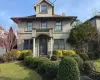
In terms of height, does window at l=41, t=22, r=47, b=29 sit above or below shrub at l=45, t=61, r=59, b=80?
above

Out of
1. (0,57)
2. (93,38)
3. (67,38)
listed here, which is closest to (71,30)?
(67,38)

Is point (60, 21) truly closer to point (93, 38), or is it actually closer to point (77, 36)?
point (77, 36)

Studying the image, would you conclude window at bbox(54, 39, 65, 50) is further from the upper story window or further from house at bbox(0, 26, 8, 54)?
house at bbox(0, 26, 8, 54)

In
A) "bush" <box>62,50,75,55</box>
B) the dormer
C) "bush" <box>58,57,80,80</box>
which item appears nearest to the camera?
"bush" <box>58,57,80,80</box>

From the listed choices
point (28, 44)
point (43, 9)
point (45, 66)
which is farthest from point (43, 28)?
point (45, 66)

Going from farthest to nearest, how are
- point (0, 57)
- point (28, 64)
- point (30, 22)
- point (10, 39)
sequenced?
1. point (30, 22)
2. point (10, 39)
3. point (0, 57)
4. point (28, 64)

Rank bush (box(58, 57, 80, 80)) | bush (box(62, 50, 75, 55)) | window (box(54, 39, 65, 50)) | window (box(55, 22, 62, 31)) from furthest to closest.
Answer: window (box(55, 22, 62, 31)) < window (box(54, 39, 65, 50)) < bush (box(62, 50, 75, 55)) < bush (box(58, 57, 80, 80))

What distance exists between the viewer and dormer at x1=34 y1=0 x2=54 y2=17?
34031mm

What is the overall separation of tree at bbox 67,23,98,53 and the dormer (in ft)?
16.2

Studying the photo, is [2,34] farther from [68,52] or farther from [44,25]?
[68,52]

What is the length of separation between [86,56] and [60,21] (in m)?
7.96


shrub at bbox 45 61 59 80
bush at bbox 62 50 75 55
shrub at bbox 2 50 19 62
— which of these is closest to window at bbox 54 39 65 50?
bush at bbox 62 50 75 55

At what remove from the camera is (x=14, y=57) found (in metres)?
28.7

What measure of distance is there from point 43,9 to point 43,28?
337 centimetres
